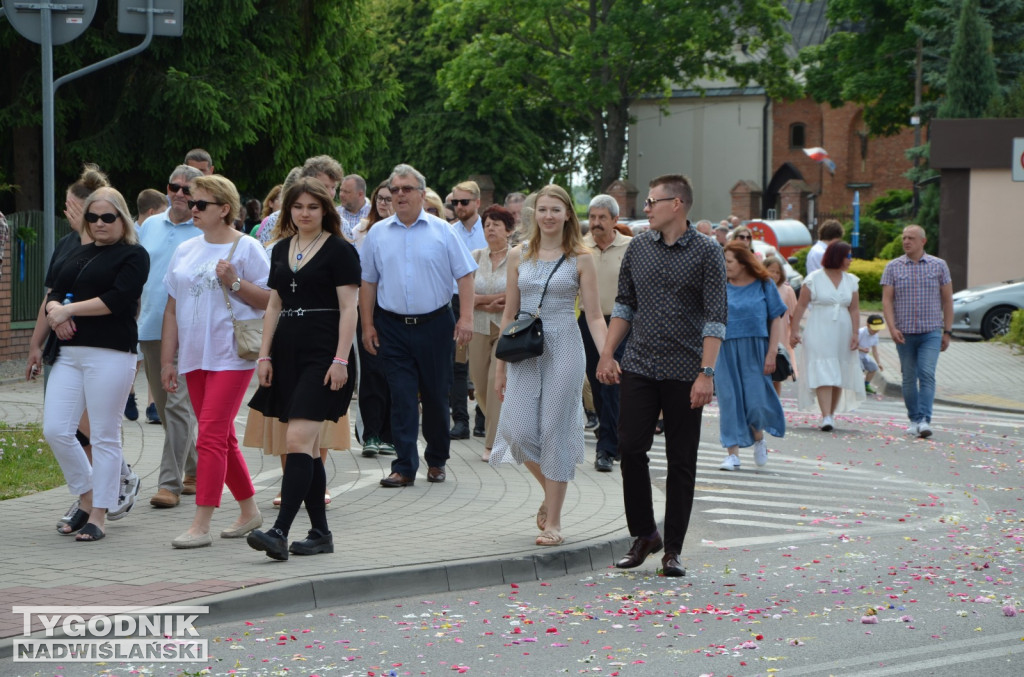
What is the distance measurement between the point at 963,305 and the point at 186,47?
46.2ft

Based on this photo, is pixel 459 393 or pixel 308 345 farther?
pixel 459 393

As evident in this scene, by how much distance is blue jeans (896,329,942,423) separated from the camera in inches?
530

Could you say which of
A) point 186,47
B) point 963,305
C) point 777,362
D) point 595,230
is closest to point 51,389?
point 595,230

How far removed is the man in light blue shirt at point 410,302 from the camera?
9352mm

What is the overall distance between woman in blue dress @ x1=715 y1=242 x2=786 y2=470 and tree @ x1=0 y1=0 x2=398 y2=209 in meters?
12.9

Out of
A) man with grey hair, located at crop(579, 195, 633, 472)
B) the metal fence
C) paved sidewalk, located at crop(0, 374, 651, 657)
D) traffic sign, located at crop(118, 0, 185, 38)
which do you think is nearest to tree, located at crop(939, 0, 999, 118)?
the metal fence

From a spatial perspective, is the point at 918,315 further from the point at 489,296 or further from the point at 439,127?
the point at 439,127

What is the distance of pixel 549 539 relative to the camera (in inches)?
295

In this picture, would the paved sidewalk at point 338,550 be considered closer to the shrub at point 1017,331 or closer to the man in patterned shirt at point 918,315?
the man in patterned shirt at point 918,315

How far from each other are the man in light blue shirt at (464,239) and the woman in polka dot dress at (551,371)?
442 centimetres

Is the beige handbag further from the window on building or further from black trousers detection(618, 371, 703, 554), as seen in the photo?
the window on building

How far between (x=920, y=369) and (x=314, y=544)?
802cm

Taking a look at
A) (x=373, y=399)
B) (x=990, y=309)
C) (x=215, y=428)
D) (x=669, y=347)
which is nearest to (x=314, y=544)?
(x=215, y=428)

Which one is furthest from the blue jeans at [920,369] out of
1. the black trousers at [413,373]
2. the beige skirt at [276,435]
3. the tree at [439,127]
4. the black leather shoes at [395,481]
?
the tree at [439,127]
